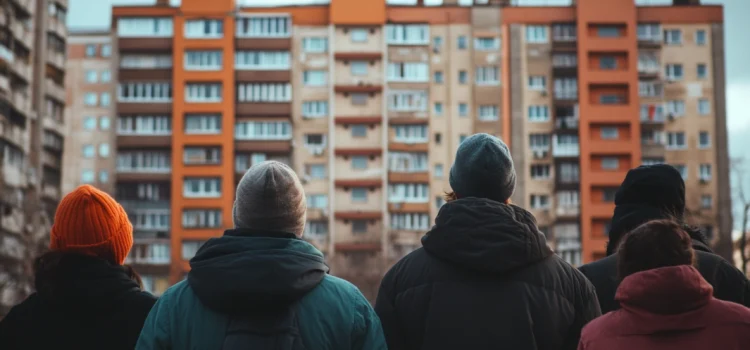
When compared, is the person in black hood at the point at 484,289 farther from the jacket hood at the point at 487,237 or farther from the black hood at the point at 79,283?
the black hood at the point at 79,283

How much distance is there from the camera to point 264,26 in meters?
80.6

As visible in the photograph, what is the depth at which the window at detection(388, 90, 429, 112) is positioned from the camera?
81.6m

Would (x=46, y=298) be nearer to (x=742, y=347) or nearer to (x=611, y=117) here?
(x=742, y=347)

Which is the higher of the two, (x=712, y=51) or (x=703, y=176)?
(x=712, y=51)

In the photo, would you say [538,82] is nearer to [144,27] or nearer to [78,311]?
[144,27]

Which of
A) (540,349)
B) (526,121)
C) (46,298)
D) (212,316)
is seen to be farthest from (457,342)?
(526,121)

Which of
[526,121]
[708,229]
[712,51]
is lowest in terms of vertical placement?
[708,229]

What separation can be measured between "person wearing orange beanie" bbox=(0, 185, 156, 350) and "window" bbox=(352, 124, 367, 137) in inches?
3010

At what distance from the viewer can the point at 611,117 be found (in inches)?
3159

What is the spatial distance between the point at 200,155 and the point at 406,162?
16.6 meters

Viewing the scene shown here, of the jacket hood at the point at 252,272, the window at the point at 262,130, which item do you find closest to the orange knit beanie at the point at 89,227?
the jacket hood at the point at 252,272

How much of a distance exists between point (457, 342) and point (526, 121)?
77.1 metres

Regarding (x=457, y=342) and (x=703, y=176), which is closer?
(x=457, y=342)

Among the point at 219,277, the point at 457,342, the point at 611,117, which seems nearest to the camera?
the point at 219,277
